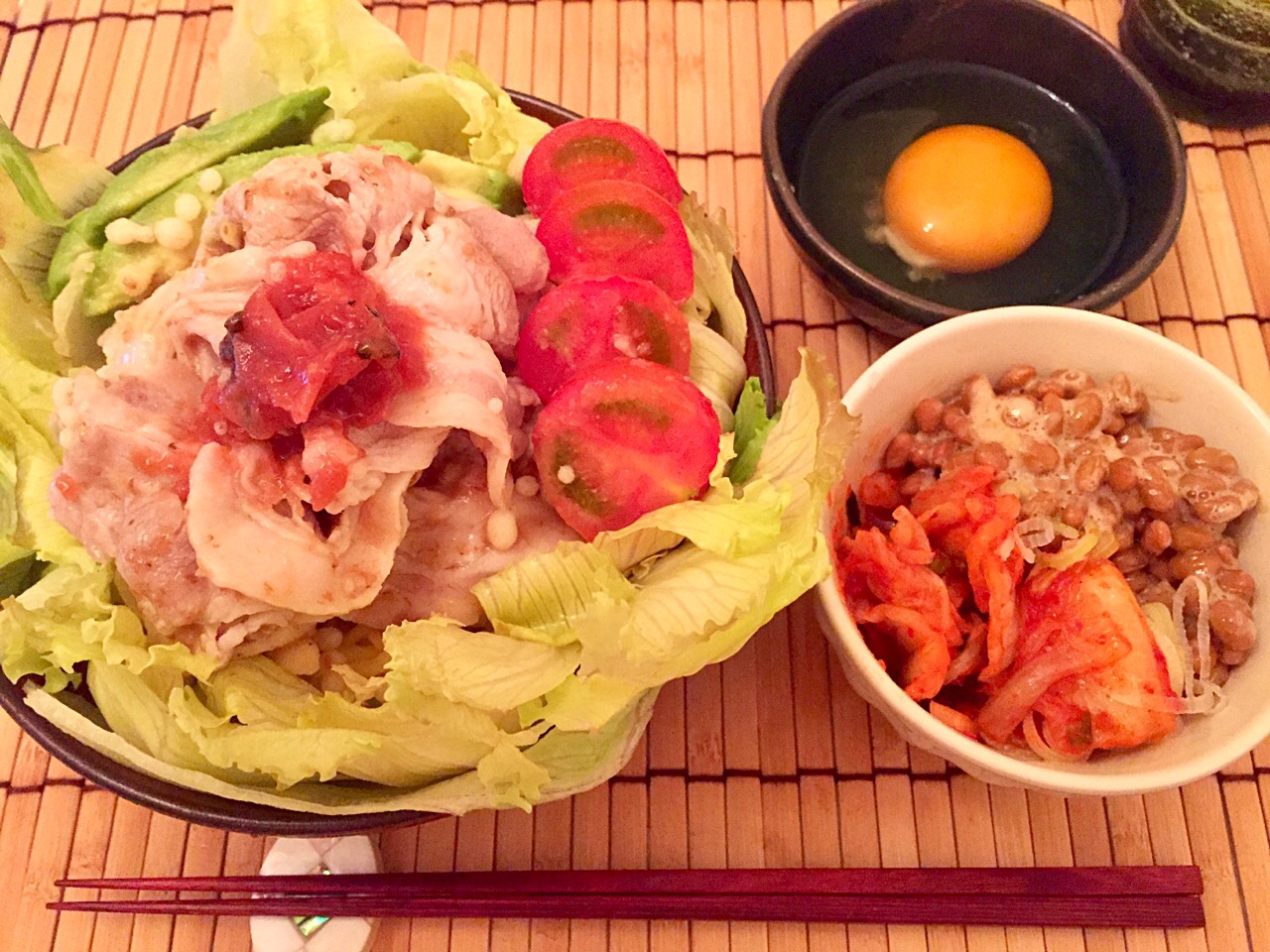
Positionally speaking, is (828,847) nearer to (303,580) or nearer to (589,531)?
(589,531)

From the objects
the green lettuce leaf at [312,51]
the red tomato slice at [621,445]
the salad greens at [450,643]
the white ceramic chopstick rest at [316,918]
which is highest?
the green lettuce leaf at [312,51]

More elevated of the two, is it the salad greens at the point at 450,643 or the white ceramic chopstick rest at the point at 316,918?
the salad greens at the point at 450,643

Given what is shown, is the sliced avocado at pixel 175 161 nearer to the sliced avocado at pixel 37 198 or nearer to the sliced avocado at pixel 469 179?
the sliced avocado at pixel 37 198

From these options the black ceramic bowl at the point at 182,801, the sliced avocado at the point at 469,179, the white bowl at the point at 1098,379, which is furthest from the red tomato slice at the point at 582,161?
the black ceramic bowl at the point at 182,801

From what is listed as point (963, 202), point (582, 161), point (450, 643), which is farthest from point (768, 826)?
point (963, 202)

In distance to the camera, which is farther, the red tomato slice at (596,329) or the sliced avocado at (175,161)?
the sliced avocado at (175,161)

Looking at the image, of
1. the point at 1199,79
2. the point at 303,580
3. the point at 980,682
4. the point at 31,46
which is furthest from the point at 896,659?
the point at 31,46

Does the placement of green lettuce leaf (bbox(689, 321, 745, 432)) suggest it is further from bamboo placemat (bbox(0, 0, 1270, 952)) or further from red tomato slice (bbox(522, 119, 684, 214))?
bamboo placemat (bbox(0, 0, 1270, 952))
